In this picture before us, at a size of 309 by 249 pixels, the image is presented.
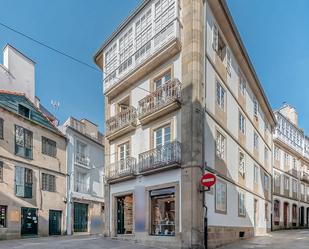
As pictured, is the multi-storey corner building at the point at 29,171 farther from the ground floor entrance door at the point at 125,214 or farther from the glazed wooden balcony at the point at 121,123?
the ground floor entrance door at the point at 125,214

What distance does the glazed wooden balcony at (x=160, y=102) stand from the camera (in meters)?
14.9

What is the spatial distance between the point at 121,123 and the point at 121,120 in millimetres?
205

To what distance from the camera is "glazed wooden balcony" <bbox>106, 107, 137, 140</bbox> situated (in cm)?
1798

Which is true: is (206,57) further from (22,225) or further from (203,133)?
(22,225)

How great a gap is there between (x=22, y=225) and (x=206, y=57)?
638 inches

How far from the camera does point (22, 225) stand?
75.3 feet

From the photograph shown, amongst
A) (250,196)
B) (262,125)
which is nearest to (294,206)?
(262,125)

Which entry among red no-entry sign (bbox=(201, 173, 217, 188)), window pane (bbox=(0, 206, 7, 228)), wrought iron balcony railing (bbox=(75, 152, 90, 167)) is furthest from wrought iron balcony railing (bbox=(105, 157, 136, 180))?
wrought iron balcony railing (bbox=(75, 152, 90, 167))

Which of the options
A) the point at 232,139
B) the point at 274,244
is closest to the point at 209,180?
the point at 274,244

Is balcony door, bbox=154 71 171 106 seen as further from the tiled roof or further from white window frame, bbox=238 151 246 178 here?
the tiled roof

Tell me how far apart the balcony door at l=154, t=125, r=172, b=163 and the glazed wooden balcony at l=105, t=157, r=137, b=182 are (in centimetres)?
188

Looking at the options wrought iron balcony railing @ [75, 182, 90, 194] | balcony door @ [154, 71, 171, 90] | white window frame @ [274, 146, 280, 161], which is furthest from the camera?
white window frame @ [274, 146, 280, 161]

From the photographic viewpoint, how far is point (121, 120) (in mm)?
19109

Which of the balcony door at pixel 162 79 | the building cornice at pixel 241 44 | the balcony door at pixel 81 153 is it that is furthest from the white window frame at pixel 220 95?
the balcony door at pixel 81 153
